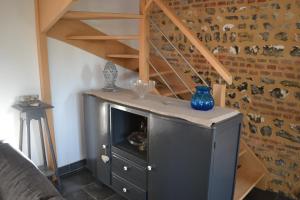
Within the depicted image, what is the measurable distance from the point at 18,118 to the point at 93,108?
2.38ft

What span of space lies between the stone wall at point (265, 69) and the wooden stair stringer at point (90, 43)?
985 mm

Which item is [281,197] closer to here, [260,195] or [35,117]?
[260,195]

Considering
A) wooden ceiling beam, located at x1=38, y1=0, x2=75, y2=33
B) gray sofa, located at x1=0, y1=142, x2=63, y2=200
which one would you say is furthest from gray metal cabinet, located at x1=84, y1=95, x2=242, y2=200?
gray sofa, located at x1=0, y1=142, x2=63, y2=200

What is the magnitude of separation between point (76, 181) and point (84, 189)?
0.20 m

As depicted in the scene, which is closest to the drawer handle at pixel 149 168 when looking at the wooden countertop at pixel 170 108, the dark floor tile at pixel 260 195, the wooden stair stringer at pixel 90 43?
the wooden countertop at pixel 170 108

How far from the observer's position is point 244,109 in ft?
9.11

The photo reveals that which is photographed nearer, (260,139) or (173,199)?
(173,199)

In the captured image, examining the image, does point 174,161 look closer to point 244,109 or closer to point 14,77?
point 244,109

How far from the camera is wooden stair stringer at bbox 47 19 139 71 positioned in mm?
2656

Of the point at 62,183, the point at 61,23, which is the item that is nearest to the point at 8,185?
the point at 62,183

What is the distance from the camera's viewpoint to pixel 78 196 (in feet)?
8.29

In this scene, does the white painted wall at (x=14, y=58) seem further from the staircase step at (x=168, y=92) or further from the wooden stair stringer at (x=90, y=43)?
the staircase step at (x=168, y=92)

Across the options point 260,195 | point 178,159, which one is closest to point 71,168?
point 178,159

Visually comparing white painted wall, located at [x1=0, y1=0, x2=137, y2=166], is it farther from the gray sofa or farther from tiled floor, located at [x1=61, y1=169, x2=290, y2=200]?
the gray sofa
